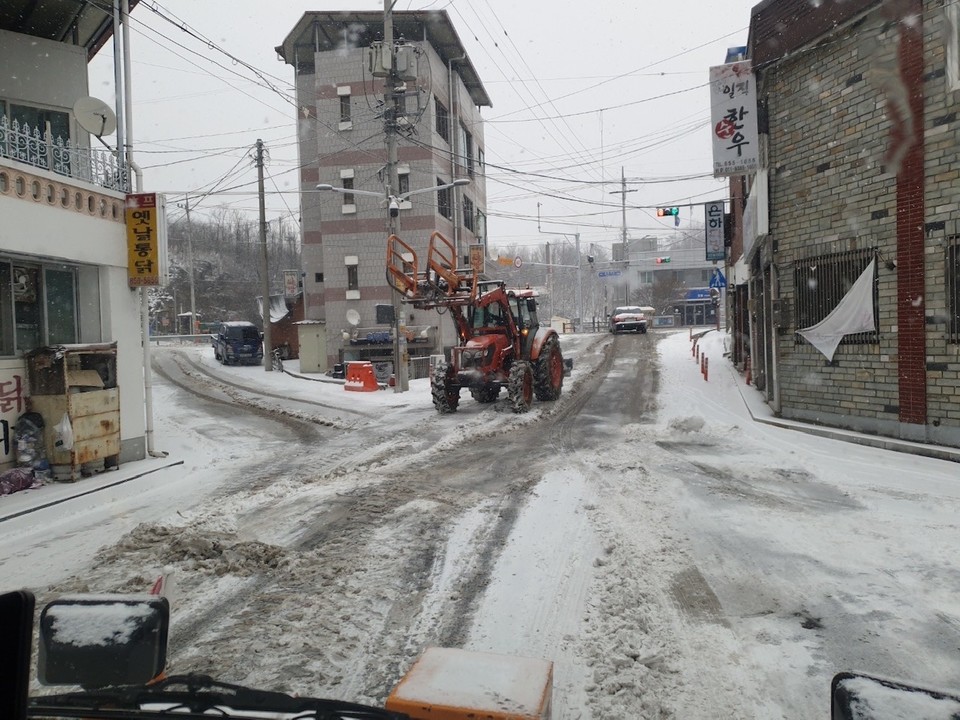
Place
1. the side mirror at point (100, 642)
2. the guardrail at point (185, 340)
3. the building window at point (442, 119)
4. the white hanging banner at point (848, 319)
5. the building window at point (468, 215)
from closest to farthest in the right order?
the side mirror at point (100, 642)
the white hanging banner at point (848, 319)
the building window at point (442, 119)
the building window at point (468, 215)
the guardrail at point (185, 340)

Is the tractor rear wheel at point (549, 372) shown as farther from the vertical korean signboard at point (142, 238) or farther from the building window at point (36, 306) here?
the building window at point (36, 306)

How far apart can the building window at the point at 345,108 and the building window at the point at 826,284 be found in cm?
2331

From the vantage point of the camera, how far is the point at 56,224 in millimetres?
10086

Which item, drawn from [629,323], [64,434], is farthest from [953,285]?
[629,323]

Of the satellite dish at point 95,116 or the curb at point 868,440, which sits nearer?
the curb at point 868,440

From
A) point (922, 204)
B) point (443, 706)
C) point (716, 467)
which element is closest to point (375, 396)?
point (716, 467)

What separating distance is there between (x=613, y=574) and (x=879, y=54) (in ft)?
32.8

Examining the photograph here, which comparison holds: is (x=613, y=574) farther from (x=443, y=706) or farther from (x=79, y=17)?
(x=79, y=17)

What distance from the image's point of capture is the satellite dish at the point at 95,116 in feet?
Result: 36.7

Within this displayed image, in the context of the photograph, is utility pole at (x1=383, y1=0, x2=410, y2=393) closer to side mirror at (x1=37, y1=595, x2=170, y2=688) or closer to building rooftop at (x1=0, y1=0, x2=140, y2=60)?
building rooftop at (x1=0, y1=0, x2=140, y2=60)

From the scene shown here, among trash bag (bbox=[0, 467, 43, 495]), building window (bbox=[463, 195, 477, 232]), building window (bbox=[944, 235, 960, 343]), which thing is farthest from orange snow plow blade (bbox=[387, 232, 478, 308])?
building window (bbox=[463, 195, 477, 232])

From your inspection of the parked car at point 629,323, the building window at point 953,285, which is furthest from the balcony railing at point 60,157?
the parked car at point 629,323

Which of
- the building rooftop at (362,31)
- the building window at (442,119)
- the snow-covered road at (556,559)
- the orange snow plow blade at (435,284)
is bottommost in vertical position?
the snow-covered road at (556,559)

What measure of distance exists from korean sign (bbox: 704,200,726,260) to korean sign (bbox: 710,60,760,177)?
10.8m
